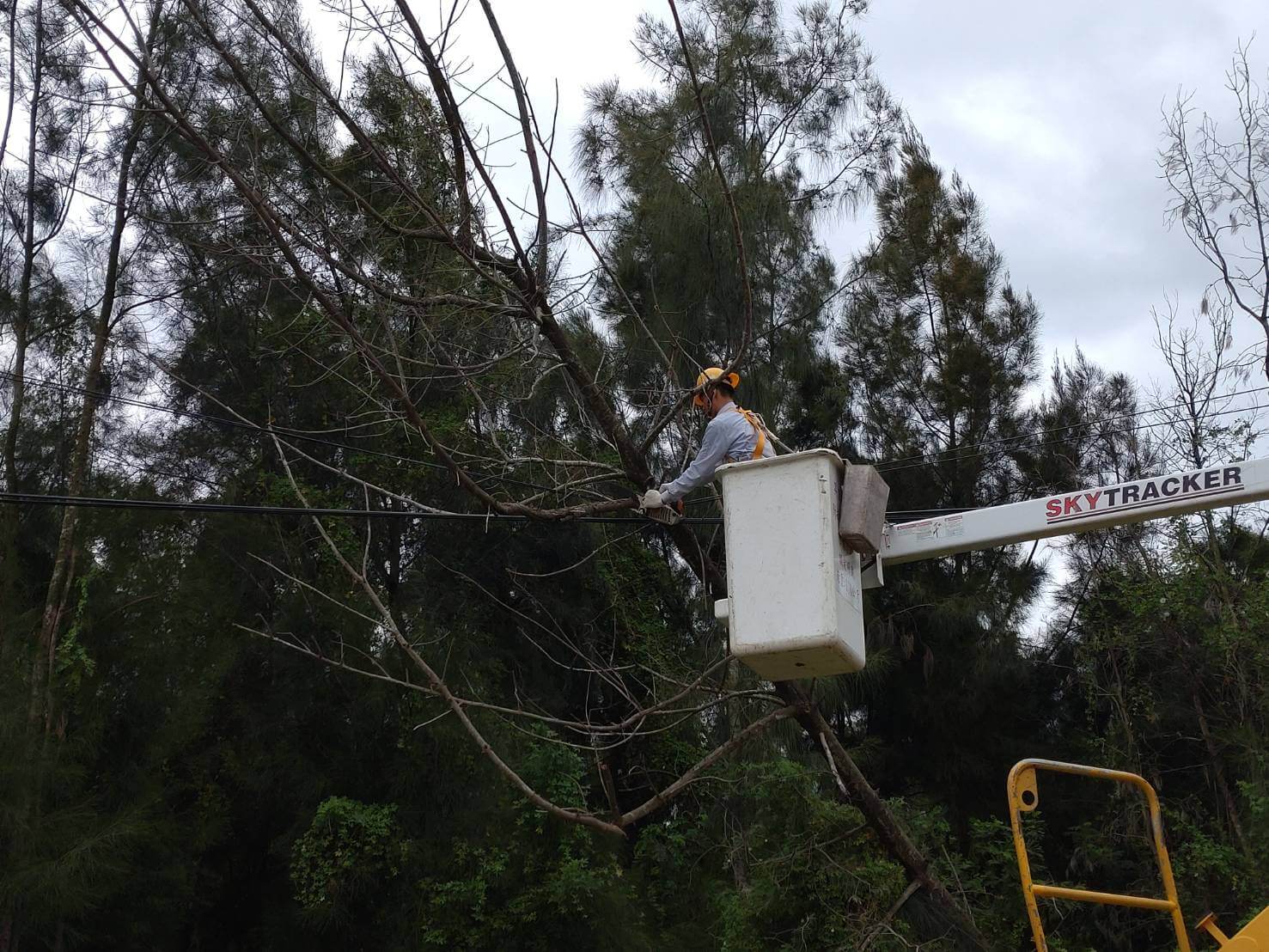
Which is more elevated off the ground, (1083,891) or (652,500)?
(652,500)

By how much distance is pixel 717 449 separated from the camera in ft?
17.1

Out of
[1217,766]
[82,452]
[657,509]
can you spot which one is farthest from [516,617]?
[657,509]

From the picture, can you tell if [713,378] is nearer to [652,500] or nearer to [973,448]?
[652,500]

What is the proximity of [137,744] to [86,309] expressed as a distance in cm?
495

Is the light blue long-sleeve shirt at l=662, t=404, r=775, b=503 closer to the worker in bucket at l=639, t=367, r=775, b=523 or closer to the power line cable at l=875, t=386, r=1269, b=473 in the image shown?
the worker in bucket at l=639, t=367, r=775, b=523

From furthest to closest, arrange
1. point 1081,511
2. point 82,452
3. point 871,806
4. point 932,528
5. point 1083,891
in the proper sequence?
1. point 82,452
2. point 871,806
3. point 932,528
4. point 1081,511
5. point 1083,891

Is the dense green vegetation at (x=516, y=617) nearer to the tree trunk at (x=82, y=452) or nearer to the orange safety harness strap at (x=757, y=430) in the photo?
the tree trunk at (x=82, y=452)

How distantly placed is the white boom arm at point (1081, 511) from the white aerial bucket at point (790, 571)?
418 mm

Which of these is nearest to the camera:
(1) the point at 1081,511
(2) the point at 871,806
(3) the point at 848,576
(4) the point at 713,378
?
(3) the point at 848,576

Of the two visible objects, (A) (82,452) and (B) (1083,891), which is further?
(A) (82,452)

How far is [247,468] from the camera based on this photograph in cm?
1628

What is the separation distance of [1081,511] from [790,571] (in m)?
1.15

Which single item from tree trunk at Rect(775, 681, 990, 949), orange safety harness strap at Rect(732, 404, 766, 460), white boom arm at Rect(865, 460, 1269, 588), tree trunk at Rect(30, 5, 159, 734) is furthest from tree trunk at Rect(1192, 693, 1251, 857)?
tree trunk at Rect(30, 5, 159, 734)

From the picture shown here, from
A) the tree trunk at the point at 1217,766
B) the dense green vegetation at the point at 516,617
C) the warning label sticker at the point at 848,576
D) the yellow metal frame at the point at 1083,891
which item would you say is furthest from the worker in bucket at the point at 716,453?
the tree trunk at the point at 1217,766
